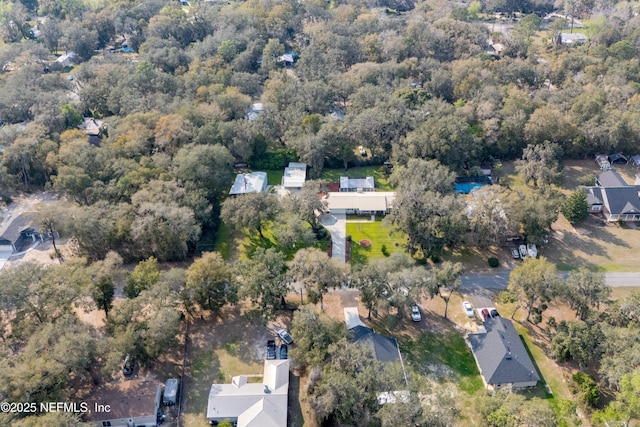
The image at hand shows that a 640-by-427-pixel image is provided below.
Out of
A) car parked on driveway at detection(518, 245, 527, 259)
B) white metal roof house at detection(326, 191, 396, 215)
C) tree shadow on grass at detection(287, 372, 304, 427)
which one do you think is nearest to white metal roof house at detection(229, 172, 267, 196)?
white metal roof house at detection(326, 191, 396, 215)

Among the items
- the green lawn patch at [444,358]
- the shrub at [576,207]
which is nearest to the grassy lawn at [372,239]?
the green lawn patch at [444,358]

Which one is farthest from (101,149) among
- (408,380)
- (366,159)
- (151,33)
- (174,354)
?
(151,33)

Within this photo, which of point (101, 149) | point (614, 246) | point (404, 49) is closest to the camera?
point (614, 246)

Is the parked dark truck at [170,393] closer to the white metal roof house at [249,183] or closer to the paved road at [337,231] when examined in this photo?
the paved road at [337,231]

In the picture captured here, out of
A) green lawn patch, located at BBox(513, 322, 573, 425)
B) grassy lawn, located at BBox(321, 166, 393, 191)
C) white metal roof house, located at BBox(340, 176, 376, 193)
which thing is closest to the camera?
green lawn patch, located at BBox(513, 322, 573, 425)

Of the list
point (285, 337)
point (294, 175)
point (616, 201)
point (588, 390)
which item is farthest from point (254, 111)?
point (588, 390)

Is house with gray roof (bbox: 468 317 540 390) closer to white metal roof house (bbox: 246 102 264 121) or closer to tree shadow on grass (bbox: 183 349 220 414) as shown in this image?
tree shadow on grass (bbox: 183 349 220 414)

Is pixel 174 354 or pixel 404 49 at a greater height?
pixel 404 49

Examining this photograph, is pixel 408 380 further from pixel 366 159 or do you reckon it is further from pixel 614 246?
pixel 366 159
